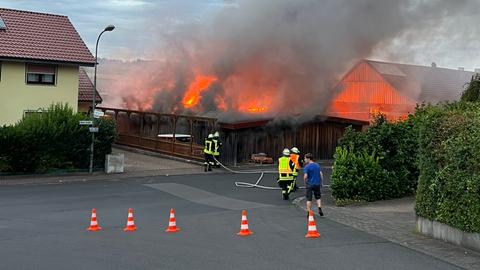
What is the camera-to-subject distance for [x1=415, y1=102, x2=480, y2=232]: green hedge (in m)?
8.76

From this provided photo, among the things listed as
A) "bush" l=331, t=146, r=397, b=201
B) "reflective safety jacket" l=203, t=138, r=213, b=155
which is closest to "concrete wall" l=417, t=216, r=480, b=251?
"bush" l=331, t=146, r=397, b=201

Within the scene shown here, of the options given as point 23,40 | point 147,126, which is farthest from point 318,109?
point 23,40

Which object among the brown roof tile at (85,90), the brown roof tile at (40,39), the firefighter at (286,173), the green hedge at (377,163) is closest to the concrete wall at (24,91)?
the brown roof tile at (40,39)

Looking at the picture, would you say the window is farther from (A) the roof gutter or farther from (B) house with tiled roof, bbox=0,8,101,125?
(A) the roof gutter

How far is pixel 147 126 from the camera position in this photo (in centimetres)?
3055

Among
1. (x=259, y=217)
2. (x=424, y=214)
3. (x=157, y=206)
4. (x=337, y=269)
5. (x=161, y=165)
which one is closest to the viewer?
(x=337, y=269)

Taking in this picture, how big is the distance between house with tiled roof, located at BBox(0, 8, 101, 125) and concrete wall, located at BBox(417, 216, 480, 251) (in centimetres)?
1942

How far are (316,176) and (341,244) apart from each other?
3.67 metres

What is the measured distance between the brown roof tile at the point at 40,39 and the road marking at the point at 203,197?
1010 centimetres

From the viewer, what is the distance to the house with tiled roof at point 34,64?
985 inches

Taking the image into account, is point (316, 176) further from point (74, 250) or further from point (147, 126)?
point (147, 126)

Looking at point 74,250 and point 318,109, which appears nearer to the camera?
point 74,250

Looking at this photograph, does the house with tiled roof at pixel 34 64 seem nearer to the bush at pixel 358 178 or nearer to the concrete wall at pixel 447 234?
the bush at pixel 358 178

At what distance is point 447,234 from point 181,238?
467 centimetres
